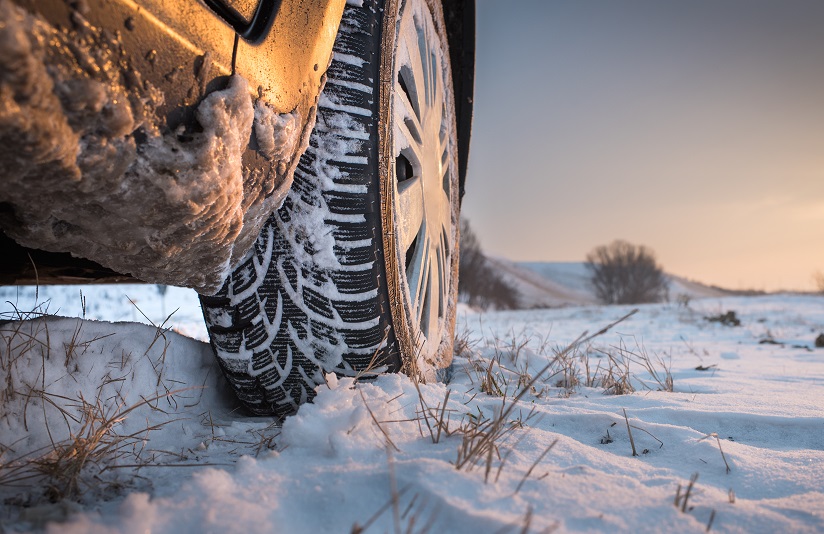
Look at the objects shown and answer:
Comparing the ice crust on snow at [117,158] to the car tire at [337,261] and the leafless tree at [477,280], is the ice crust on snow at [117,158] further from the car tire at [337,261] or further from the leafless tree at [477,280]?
the leafless tree at [477,280]

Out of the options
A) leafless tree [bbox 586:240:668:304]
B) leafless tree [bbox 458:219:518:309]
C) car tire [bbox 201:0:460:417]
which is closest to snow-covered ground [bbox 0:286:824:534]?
car tire [bbox 201:0:460:417]

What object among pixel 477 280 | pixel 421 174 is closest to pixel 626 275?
pixel 477 280

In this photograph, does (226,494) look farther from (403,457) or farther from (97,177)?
(97,177)

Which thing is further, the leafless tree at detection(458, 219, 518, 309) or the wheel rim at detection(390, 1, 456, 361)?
the leafless tree at detection(458, 219, 518, 309)

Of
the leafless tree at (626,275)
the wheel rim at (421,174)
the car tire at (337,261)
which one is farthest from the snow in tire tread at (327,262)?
the leafless tree at (626,275)

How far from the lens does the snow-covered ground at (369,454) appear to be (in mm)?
667

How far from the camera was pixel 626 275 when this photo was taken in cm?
2606

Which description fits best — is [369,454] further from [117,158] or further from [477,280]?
[477,280]

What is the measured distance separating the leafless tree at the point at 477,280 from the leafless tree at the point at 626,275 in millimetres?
8098

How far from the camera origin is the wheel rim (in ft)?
4.42

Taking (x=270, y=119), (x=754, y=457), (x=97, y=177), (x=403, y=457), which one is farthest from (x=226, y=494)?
(x=754, y=457)

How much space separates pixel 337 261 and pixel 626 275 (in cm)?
2733

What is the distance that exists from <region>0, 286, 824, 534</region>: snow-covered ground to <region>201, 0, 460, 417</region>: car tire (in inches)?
4.6

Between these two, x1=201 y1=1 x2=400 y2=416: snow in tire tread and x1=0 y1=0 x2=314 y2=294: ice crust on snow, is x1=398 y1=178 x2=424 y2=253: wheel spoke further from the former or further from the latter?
x1=0 y1=0 x2=314 y2=294: ice crust on snow
